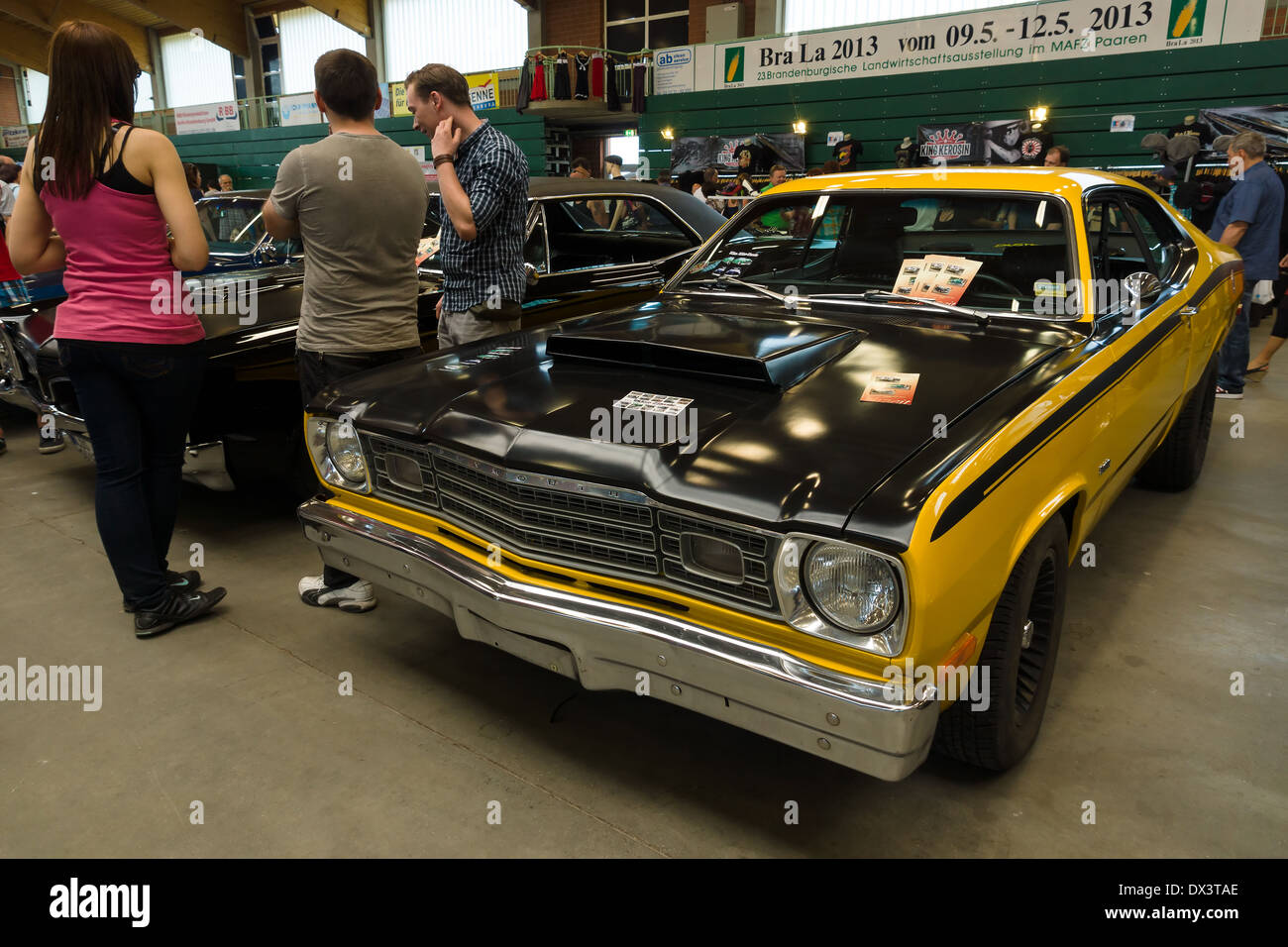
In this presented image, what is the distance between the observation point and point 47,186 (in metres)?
2.49

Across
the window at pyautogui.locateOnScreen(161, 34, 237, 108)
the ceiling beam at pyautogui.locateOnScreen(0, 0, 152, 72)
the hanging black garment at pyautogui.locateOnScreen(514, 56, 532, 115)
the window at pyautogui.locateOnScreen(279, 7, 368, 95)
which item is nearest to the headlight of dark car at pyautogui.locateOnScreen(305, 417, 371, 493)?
the hanging black garment at pyautogui.locateOnScreen(514, 56, 532, 115)

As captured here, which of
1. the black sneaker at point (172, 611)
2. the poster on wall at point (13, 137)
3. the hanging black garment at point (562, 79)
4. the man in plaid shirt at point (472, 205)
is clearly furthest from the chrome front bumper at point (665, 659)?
the poster on wall at point (13, 137)

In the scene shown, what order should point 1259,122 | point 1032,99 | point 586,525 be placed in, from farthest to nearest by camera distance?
point 1032,99, point 1259,122, point 586,525

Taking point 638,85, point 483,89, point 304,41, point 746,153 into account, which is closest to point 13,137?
point 304,41

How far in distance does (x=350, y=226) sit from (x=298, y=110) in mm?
20958

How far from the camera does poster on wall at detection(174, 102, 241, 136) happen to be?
22.0m

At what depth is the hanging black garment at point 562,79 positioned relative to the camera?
600 inches

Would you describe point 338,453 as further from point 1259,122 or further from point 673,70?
point 673,70

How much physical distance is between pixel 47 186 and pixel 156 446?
2.75 feet

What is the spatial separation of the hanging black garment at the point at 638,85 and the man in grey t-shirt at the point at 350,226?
44.2 feet

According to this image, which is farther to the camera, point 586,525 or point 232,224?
point 232,224

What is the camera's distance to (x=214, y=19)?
75.0 feet

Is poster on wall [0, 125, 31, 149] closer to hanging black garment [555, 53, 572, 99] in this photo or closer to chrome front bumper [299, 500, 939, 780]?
hanging black garment [555, 53, 572, 99]

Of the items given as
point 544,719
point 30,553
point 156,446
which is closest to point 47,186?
point 156,446
